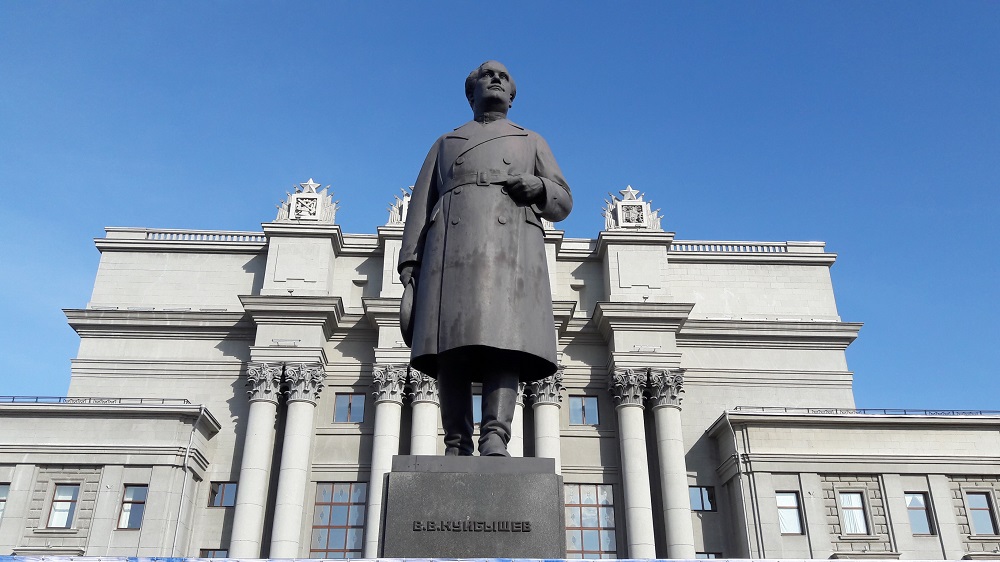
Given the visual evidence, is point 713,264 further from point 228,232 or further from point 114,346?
point 114,346

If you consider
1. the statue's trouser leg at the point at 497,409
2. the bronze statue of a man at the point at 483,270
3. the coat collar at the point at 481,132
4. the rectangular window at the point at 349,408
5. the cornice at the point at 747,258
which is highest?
the cornice at the point at 747,258

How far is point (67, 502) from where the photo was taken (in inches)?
1152

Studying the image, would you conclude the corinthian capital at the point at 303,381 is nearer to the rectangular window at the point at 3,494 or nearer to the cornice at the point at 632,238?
the rectangular window at the point at 3,494

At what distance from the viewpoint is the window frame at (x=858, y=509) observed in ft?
97.7

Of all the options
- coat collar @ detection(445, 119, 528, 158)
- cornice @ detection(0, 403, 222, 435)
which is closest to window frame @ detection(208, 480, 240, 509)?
cornice @ detection(0, 403, 222, 435)

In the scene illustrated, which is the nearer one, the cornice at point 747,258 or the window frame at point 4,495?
the window frame at point 4,495

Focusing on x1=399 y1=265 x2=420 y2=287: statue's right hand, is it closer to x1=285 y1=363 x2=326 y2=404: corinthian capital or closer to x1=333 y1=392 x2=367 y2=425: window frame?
x1=285 y1=363 x2=326 y2=404: corinthian capital

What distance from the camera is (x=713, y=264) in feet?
128

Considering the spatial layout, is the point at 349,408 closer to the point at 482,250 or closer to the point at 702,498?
the point at 702,498

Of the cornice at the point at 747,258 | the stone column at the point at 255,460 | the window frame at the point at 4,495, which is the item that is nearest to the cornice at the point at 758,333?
the cornice at the point at 747,258

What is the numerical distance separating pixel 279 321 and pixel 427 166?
90.0 ft

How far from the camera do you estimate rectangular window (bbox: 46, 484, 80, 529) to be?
95.1ft

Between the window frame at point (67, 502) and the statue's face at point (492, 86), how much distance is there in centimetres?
2645

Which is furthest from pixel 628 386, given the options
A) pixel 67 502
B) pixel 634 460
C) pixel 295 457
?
pixel 67 502
